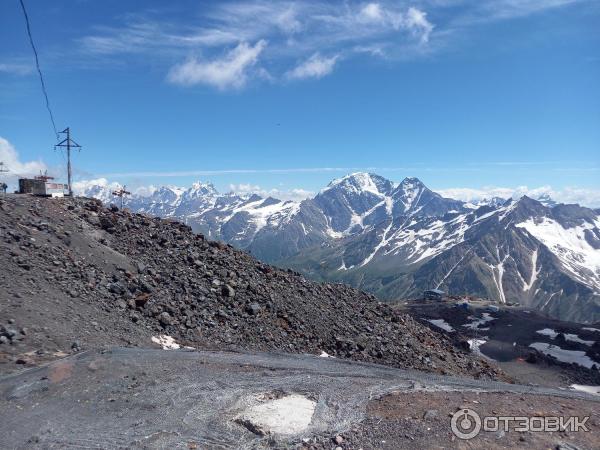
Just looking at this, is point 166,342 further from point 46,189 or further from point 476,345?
point 476,345

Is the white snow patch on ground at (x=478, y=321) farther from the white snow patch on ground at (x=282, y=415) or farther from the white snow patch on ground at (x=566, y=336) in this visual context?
the white snow patch on ground at (x=282, y=415)

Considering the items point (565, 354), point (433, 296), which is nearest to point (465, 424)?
point (565, 354)

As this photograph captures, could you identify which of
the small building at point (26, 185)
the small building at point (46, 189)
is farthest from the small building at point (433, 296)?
the small building at point (26, 185)

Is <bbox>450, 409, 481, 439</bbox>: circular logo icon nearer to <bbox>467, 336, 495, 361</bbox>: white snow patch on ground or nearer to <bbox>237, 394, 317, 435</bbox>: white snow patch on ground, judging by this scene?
<bbox>237, 394, 317, 435</bbox>: white snow patch on ground

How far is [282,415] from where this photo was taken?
48.8 feet

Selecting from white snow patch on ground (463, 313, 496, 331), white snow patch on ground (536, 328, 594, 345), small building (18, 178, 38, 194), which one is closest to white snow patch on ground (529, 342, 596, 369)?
white snow patch on ground (536, 328, 594, 345)

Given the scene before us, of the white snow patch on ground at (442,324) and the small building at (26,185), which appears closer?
the small building at (26,185)

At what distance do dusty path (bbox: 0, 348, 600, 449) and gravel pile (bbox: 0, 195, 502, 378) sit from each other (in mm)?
3389

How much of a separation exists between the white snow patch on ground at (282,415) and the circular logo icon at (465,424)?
4902mm

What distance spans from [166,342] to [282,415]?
35.0ft

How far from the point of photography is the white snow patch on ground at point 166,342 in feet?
74.6

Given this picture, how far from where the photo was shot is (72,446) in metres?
12.5

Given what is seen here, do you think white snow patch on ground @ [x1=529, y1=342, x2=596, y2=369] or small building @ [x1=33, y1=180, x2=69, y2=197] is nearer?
small building @ [x1=33, y1=180, x2=69, y2=197]

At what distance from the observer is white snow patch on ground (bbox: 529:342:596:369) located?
61975 mm
